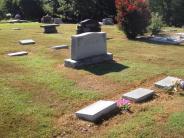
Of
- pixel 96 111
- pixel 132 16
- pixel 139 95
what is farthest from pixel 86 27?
pixel 96 111

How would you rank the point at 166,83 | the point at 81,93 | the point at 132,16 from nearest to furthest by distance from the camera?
the point at 81,93
the point at 166,83
the point at 132,16

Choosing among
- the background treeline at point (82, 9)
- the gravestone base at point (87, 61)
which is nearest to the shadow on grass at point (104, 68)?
the gravestone base at point (87, 61)

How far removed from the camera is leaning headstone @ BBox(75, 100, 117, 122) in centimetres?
685

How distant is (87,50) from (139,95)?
3.70m

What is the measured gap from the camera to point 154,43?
15.7 metres

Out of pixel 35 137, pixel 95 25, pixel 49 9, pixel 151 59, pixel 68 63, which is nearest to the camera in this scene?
pixel 35 137

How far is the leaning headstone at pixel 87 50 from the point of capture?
36.1 feet

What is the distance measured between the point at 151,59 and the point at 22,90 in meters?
5.18

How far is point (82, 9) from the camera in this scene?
31984mm

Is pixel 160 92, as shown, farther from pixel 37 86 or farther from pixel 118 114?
pixel 37 86

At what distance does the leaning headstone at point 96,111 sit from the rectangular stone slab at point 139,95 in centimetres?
69

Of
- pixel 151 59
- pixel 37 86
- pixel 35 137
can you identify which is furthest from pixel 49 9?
pixel 35 137

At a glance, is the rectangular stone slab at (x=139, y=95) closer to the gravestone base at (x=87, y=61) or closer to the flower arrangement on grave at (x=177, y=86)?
the flower arrangement on grave at (x=177, y=86)

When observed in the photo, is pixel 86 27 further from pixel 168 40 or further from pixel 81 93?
pixel 81 93
